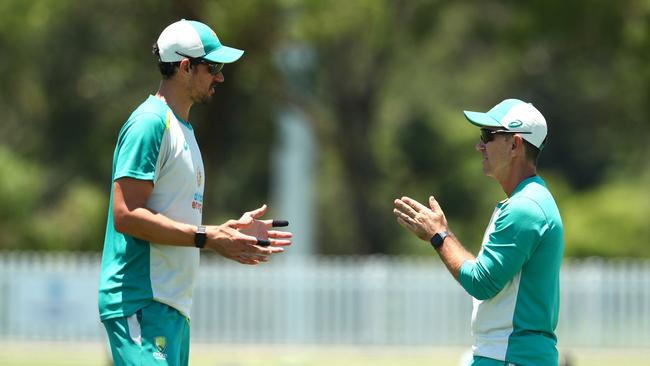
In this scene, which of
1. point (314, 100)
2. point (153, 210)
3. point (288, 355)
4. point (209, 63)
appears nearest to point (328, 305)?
point (288, 355)

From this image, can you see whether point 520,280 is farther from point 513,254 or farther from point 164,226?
point 164,226

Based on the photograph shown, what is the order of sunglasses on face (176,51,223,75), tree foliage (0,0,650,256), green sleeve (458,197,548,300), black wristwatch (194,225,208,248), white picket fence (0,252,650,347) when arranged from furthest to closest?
tree foliage (0,0,650,256) < white picket fence (0,252,650,347) < sunglasses on face (176,51,223,75) < green sleeve (458,197,548,300) < black wristwatch (194,225,208,248)

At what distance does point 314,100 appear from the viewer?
29266mm

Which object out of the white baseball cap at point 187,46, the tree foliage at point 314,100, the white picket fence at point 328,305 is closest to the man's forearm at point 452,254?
the white baseball cap at point 187,46

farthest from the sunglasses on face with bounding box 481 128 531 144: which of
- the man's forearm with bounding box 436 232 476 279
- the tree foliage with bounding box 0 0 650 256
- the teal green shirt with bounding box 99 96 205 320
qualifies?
the tree foliage with bounding box 0 0 650 256

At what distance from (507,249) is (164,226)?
1.53 m

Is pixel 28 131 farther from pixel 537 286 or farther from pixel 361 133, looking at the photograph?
pixel 537 286

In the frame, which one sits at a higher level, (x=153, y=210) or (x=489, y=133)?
(x=489, y=133)

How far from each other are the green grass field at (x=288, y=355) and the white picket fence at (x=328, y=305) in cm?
31

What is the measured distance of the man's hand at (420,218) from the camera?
5746 mm

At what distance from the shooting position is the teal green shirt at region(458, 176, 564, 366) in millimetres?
5516

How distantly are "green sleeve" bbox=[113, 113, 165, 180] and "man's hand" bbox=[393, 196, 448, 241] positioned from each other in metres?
1.17

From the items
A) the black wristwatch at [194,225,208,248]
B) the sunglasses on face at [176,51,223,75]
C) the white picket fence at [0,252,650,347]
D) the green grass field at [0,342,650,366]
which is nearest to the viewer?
the black wristwatch at [194,225,208,248]

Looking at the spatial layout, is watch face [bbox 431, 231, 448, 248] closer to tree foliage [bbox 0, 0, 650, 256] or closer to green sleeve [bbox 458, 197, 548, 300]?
green sleeve [bbox 458, 197, 548, 300]
